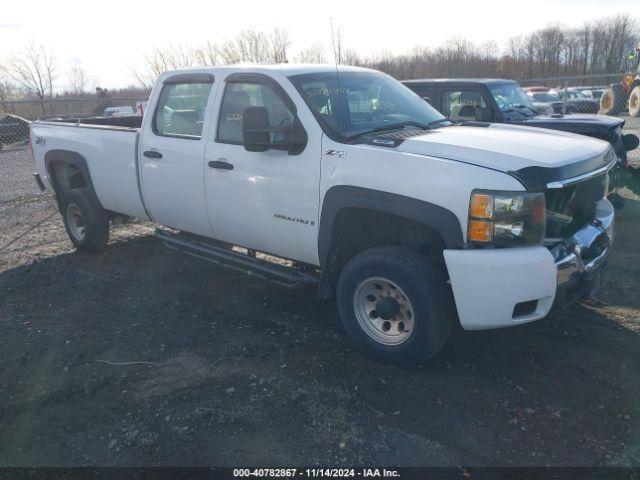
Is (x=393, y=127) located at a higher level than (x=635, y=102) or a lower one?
higher

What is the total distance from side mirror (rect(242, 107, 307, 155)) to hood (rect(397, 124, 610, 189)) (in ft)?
2.63

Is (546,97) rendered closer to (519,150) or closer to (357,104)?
(357,104)

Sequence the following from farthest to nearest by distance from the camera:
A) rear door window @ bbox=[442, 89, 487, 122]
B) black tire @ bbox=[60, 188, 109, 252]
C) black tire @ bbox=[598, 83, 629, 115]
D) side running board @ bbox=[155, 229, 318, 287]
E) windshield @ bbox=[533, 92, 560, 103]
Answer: windshield @ bbox=[533, 92, 560, 103] < black tire @ bbox=[598, 83, 629, 115] < rear door window @ bbox=[442, 89, 487, 122] < black tire @ bbox=[60, 188, 109, 252] < side running board @ bbox=[155, 229, 318, 287]

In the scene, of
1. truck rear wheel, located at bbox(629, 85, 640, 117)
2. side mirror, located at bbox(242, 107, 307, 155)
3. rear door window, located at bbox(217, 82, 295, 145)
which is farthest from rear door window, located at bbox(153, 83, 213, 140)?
truck rear wheel, located at bbox(629, 85, 640, 117)

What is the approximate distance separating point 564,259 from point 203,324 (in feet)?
9.41

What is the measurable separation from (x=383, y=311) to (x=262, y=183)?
1.40 m

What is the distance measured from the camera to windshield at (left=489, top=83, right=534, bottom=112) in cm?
823

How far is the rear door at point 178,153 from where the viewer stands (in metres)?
4.87

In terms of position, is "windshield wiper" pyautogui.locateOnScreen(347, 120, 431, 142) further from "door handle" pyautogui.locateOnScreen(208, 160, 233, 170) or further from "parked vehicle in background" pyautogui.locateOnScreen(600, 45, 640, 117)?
"parked vehicle in background" pyautogui.locateOnScreen(600, 45, 640, 117)

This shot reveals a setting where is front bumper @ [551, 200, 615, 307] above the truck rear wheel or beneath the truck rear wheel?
above

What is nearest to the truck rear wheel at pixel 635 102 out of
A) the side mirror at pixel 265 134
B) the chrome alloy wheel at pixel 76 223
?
the chrome alloy wheel at pixel 76 223

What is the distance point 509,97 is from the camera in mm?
8477

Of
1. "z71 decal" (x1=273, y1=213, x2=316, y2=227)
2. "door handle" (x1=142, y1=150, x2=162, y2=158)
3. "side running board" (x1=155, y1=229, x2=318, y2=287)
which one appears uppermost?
"door handle" (x1=142, y1=150, x2=162, y2=158)

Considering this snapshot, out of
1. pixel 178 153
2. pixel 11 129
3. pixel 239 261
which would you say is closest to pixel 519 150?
pixel 239 261
